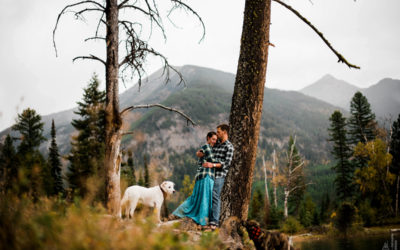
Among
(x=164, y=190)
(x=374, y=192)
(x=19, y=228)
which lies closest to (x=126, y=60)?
(x=164, y=190)

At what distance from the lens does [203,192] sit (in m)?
5.76

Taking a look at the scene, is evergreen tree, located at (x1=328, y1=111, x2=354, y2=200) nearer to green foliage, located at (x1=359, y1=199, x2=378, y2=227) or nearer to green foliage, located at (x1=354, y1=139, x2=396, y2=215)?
green foliage, located at (x1=354, y1=139, x2=396, y2=215)

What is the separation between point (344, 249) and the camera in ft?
55.5

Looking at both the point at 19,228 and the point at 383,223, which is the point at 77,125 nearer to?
the point at 19,228

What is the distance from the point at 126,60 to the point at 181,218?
413 centimetres

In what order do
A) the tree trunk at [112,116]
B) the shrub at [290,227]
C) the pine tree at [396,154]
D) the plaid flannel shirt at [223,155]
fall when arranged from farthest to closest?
the pine tree at [396,154]
the shrub at [290,227]
the tree trunk at [112,116]
the plaid flannel shirt at [223,155]

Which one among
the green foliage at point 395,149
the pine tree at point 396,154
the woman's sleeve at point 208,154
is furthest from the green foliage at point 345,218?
the woman's sleeve at point 208,154

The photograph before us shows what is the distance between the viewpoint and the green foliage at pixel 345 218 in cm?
2915

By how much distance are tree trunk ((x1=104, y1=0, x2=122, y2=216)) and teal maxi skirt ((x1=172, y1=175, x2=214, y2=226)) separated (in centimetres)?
159

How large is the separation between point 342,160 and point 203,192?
43.9m

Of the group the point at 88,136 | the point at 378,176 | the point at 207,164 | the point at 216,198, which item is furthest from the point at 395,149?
the point at 207,164

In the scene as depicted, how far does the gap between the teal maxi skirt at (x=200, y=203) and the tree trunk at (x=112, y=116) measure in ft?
5.21

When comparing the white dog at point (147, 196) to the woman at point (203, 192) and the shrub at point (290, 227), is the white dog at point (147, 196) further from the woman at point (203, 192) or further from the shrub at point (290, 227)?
the shrub at point (290, 227)

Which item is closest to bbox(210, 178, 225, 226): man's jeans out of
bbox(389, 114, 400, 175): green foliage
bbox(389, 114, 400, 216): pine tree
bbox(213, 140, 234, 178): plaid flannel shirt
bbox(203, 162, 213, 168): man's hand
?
bbox(213, 140, 234, 178): plaid flannel shirt
